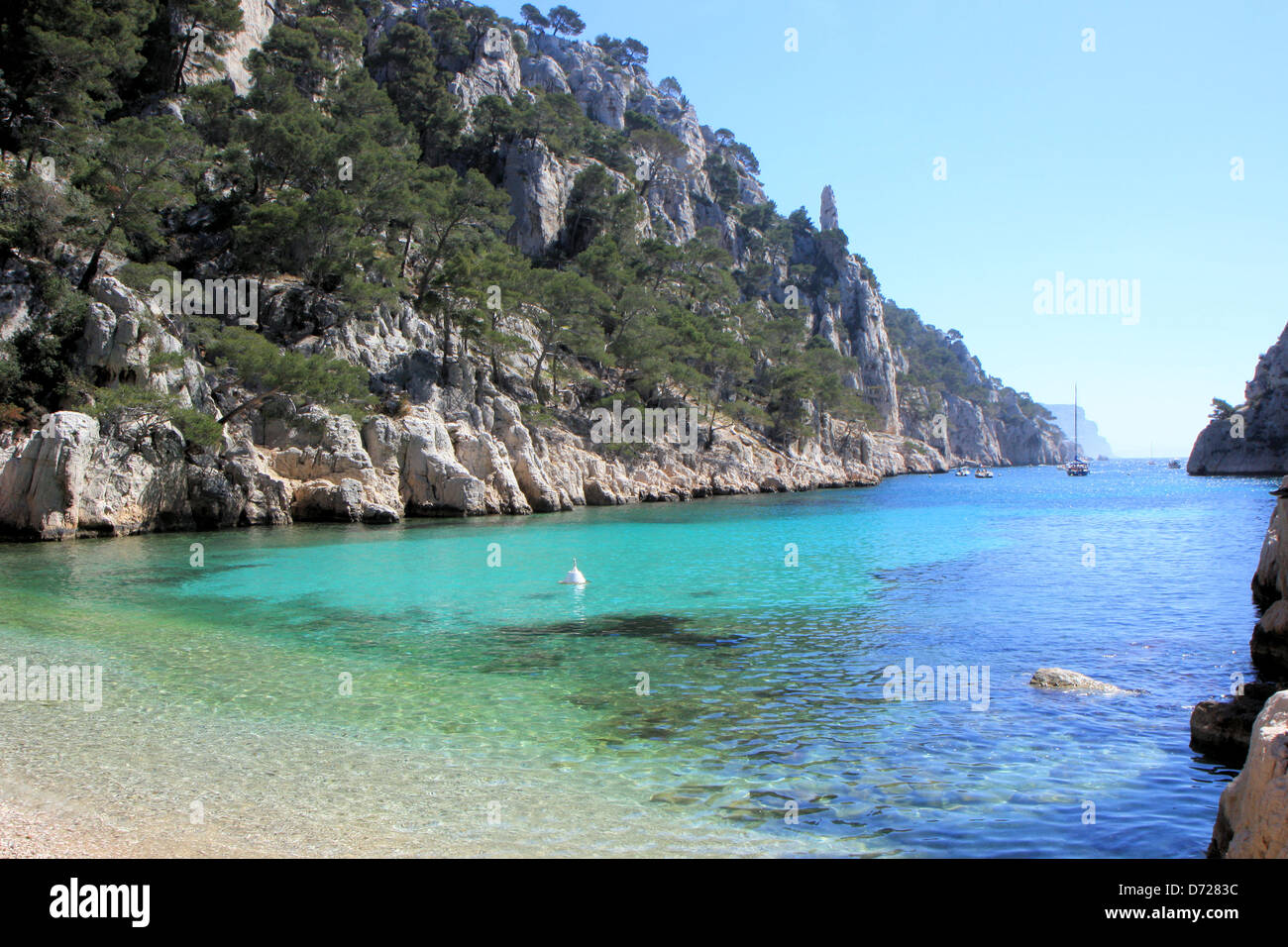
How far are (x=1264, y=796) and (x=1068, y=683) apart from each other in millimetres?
6649

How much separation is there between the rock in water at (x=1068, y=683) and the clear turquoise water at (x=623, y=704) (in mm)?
385

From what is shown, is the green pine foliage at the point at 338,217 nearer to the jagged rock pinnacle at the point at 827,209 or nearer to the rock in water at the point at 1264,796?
the rock in water at the point at 1264,796

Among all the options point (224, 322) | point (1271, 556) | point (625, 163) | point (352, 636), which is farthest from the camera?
point (625, 163)

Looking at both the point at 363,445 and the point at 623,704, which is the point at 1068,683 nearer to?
the point at 623,704

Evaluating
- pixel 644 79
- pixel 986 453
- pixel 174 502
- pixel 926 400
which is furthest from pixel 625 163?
pixel 986 453

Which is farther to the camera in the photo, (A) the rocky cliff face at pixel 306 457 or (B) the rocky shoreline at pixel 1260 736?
(A) the rocky cliff face at pixel 306 457

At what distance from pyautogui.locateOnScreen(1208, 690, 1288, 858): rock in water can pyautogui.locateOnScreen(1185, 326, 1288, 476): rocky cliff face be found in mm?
91535

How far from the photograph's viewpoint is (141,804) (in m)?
7.09

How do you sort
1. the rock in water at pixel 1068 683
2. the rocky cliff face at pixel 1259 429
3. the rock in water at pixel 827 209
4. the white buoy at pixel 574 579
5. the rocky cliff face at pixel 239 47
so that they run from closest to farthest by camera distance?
the rock in water at pixel 1068 683
the white buoy at pixel 574 579
the rocky cliff face at pixel 239 47
the rocky cliff face at pixel 1259 429
the rock in water at pixel 827 209

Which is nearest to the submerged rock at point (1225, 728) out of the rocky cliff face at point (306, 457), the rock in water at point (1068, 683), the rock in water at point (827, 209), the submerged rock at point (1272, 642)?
the rock in water at point (1068, 683)

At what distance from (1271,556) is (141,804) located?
19.6 m

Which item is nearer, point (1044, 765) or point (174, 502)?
point (1044, 765)

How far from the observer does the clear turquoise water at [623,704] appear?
682 cm
